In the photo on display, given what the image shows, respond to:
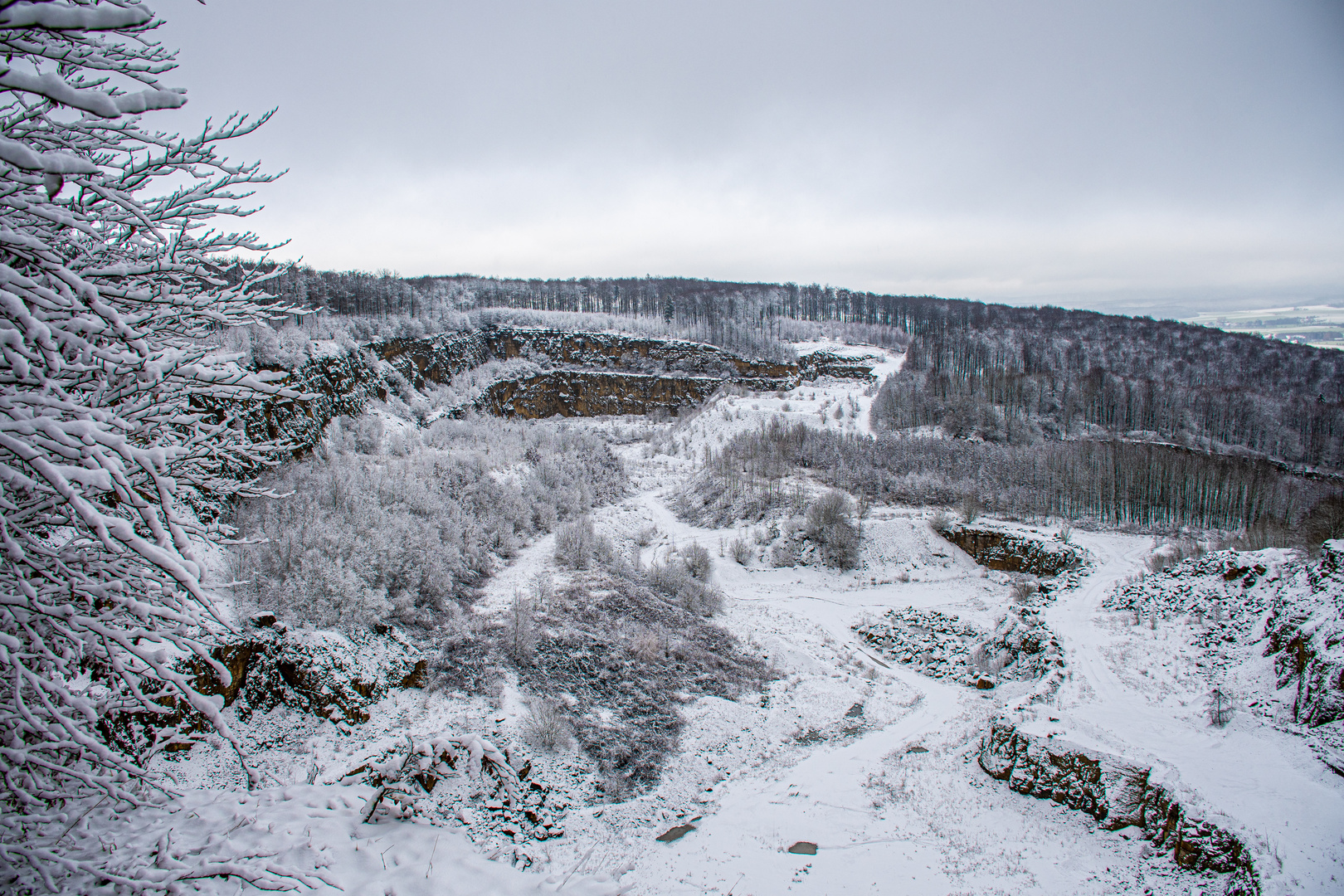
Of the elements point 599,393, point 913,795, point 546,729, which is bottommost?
point 913,795

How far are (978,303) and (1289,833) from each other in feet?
516

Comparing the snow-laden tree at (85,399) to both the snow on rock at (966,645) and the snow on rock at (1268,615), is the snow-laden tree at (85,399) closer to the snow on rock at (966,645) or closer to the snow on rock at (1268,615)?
the snow on rock at (1268,615)

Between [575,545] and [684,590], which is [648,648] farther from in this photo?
[575,545]

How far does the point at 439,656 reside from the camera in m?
11.0

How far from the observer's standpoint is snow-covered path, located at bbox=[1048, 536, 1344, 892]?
224 inches

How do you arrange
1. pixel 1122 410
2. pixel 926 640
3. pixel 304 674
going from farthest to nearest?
pixel 1122 410, pixel 926 640, pixel 304 674

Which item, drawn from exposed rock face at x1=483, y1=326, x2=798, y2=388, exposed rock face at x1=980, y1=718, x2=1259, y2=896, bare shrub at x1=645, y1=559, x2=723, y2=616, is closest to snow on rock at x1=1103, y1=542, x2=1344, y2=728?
exposed rock face at x1=980, y1=718, x2=1259, y2=896

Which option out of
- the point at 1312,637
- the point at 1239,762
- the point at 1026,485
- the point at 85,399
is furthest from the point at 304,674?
the point at 1026,485

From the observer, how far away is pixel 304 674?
336 inches

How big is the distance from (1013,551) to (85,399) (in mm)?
26868

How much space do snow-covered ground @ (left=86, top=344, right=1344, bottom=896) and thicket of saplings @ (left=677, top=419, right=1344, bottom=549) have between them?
1532cm

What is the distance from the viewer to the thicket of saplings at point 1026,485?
28922 millimetres

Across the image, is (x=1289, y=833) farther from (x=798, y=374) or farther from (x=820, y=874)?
(x=798, y=374)

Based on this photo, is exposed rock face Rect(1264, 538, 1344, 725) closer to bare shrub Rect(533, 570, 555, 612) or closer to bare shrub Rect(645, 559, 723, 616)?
bare shrub Rect(645, 559, 723, 616)
